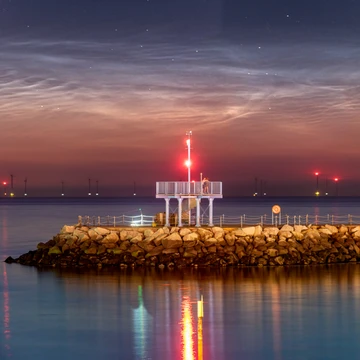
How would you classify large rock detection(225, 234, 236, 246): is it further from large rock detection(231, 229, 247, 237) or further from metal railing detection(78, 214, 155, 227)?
metal railing detection(78, 214, 155, 227)

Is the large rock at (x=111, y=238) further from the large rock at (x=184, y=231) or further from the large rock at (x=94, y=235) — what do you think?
the large rock at (x=184, y=231)

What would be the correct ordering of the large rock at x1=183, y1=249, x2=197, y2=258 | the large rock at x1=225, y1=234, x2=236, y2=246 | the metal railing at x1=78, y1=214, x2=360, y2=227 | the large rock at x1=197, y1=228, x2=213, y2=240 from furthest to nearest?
the metal railing at x1=78, y1=214, x2=360, y2=227, the large rock at x1=225, y1=234, x2=236, y2=246, the large rock at x1=197, y1=228, x2=213, y2=240, the large rock at x1=183, y1=249, x2=197, y2=258

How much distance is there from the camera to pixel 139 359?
27125 millimetres

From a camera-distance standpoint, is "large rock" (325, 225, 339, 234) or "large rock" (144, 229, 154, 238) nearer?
"large rock" (144, 229, 154, 238)

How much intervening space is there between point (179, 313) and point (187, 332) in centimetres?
429

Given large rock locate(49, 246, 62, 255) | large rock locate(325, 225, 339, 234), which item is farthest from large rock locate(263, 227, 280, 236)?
large rock locate(49, 246, 62, 255)

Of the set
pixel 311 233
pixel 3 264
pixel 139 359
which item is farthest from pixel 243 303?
pixel 3 264

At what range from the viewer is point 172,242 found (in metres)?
48.4

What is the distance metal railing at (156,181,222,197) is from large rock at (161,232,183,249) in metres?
4.36

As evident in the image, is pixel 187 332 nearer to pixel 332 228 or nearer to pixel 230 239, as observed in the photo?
pixel 230 239

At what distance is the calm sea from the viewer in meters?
28.7

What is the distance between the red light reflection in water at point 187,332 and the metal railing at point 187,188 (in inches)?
575

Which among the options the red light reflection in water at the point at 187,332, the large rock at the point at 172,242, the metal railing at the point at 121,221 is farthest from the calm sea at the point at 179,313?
the metal railing at the point at 121,221

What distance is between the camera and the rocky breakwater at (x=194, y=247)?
48.1m
